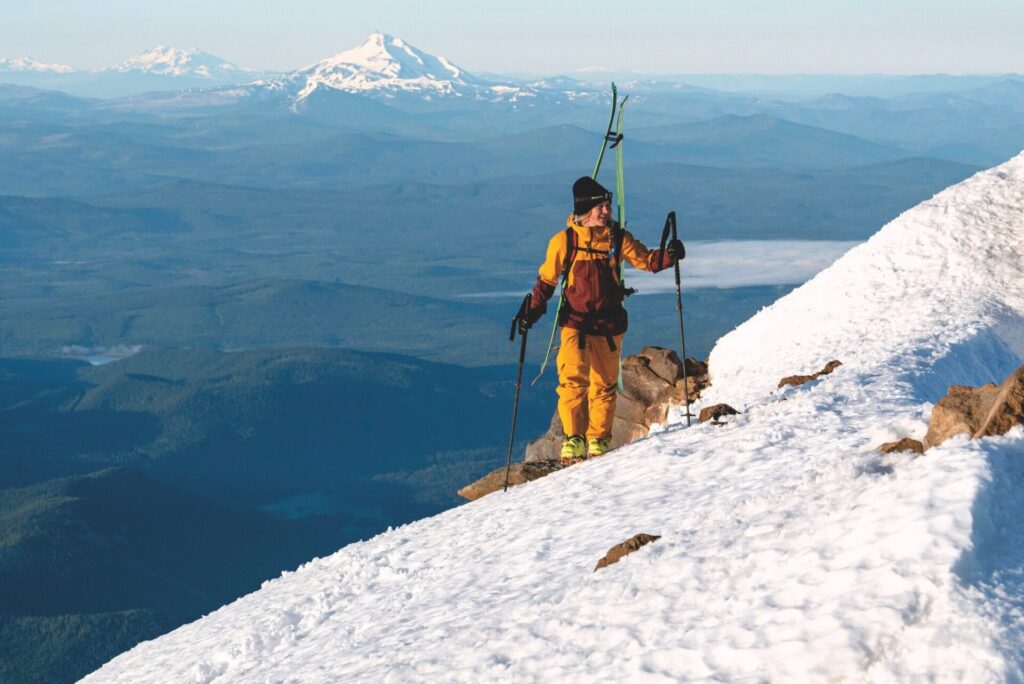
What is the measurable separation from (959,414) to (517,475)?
8.66m

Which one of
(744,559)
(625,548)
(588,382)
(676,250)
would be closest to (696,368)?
(588,382)

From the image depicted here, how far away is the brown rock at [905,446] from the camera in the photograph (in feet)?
32.4

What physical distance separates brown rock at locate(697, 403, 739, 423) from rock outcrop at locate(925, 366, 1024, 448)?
17.4ft

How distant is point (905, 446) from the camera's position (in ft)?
32.8

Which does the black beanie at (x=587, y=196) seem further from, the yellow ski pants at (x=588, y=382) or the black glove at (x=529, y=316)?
the yellow ski pants at (x=588, y=382)

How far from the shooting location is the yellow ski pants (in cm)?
1547

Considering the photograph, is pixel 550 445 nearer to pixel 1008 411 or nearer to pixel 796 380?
pixel 796 380

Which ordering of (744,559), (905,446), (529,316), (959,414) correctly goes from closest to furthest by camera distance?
(744,559) < (959,414) < (905,446) < (529,316)

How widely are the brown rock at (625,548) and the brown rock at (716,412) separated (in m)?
5.33

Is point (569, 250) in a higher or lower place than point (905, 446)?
higher

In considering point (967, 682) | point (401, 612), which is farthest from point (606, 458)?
point (967, 682)

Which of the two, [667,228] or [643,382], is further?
[643,382]

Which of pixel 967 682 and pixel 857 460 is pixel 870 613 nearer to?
pixel 967 682

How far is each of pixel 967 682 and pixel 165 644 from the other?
12.1 metres
